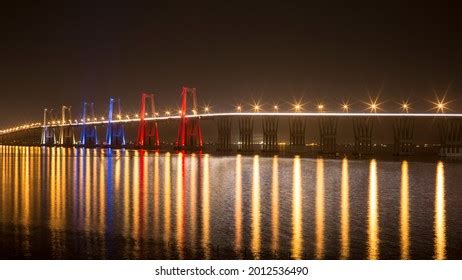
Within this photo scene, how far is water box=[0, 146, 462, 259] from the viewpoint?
1117 centimetres

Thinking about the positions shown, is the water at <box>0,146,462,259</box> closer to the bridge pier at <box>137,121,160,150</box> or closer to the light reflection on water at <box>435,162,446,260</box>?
the light reflection on water at <box>435,162,446,260</box>

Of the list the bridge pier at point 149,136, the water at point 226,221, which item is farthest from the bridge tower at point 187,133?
the water at point 226,221

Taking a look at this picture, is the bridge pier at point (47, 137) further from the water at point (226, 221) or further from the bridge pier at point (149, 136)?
the water at point (226, 221)

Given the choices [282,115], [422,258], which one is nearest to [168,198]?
[422,258]

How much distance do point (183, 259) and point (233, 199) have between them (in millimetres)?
9317

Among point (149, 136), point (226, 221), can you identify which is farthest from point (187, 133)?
point (226, 221)

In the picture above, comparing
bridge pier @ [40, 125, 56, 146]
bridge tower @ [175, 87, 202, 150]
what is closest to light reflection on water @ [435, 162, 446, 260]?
bridge tower @ [175, 87, 202, 150]

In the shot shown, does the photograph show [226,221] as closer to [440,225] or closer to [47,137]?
[440,225]

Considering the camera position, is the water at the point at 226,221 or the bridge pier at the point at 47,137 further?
the bridge pier at the point at 47,137

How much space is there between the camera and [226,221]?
14.7 meters

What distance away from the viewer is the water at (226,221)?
1117 cm

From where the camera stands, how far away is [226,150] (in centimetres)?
9212

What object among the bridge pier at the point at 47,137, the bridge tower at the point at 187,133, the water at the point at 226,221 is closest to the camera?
the water at the point at 226,221

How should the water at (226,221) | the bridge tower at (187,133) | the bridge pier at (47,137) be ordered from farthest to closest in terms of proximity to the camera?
the bridge pier at (47,137), the bridge tower at (187,133), the water at (226,221)
